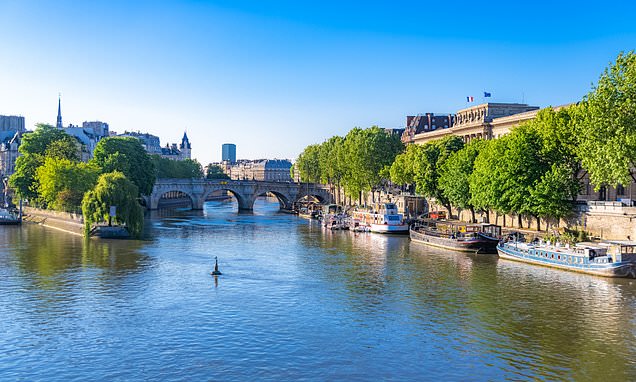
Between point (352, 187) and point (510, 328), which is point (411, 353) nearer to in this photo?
point (510, 328)

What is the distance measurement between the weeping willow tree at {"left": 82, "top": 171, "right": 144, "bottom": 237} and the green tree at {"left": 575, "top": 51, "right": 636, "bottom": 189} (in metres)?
49.6

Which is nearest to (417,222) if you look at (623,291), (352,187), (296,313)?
(352,187)

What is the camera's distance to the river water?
30000mm

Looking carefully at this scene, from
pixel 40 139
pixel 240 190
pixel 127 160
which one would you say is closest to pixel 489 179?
pixel 127 160

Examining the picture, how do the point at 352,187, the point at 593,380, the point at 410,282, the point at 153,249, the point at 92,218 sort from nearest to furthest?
the point at 593,380, the point at 410,282, the point at 153,249, the point at 92,218, the point at 352,187

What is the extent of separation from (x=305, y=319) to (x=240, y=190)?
11857cm

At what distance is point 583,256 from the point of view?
177ft

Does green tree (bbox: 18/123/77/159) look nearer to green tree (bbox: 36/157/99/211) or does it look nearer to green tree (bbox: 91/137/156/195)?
green tree (bbox: 91/137/156/195)

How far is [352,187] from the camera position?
13112 cm

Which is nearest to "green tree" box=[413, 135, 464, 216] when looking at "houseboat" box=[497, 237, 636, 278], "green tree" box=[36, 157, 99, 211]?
"houseboat" box=[497, 237, 636, 278]

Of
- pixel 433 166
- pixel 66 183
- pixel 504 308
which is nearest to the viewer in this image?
pixel 504 308

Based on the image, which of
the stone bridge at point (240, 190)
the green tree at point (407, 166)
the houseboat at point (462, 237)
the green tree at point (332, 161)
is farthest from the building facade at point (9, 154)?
the houseboat at point (462, 237)

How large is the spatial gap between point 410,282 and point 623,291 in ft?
49.4

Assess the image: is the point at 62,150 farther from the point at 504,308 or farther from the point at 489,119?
the point at 504,308
